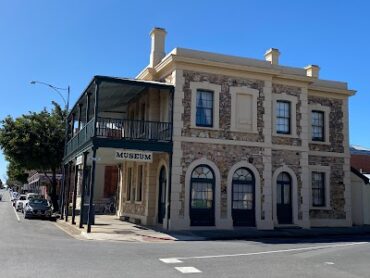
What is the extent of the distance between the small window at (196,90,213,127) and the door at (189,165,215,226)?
81.4 inches

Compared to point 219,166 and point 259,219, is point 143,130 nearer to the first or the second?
point 219,166

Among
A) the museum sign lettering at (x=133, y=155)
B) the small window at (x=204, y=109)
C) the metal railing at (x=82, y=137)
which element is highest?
the small window at (x=204, y=109)

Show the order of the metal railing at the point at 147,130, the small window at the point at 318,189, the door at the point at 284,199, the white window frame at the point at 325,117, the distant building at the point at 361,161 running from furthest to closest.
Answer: the distant building at the point at 361,161 → the white window frame at the point at 325,117 → the small window at the point at 318,189 → the door at the point at 284,199 → the metal railing at the point at 147,130

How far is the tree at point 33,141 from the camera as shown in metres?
32.8

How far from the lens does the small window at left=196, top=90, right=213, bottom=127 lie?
21.3 m

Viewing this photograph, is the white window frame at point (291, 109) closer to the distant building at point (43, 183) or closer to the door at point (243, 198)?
the door at point (243, 198)

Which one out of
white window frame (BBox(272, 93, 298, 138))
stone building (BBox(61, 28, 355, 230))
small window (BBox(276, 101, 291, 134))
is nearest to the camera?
stone building (BBox(61, 28, 355, 230))

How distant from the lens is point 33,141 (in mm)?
33125

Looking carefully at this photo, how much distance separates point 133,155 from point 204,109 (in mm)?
4182

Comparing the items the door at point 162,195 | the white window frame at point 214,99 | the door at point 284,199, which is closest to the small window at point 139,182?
the door at point 162,195

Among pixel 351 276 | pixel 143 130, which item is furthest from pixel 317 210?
pixel 351 276

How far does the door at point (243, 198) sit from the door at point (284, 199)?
180 centimetres

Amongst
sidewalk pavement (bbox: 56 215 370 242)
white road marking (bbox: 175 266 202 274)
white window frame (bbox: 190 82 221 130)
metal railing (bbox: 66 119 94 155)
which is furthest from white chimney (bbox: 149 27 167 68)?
white road marking (bbox: 175 266 202 274)

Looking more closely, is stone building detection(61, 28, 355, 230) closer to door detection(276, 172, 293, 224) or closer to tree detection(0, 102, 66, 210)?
door detection(276, 172, 293, 224)
